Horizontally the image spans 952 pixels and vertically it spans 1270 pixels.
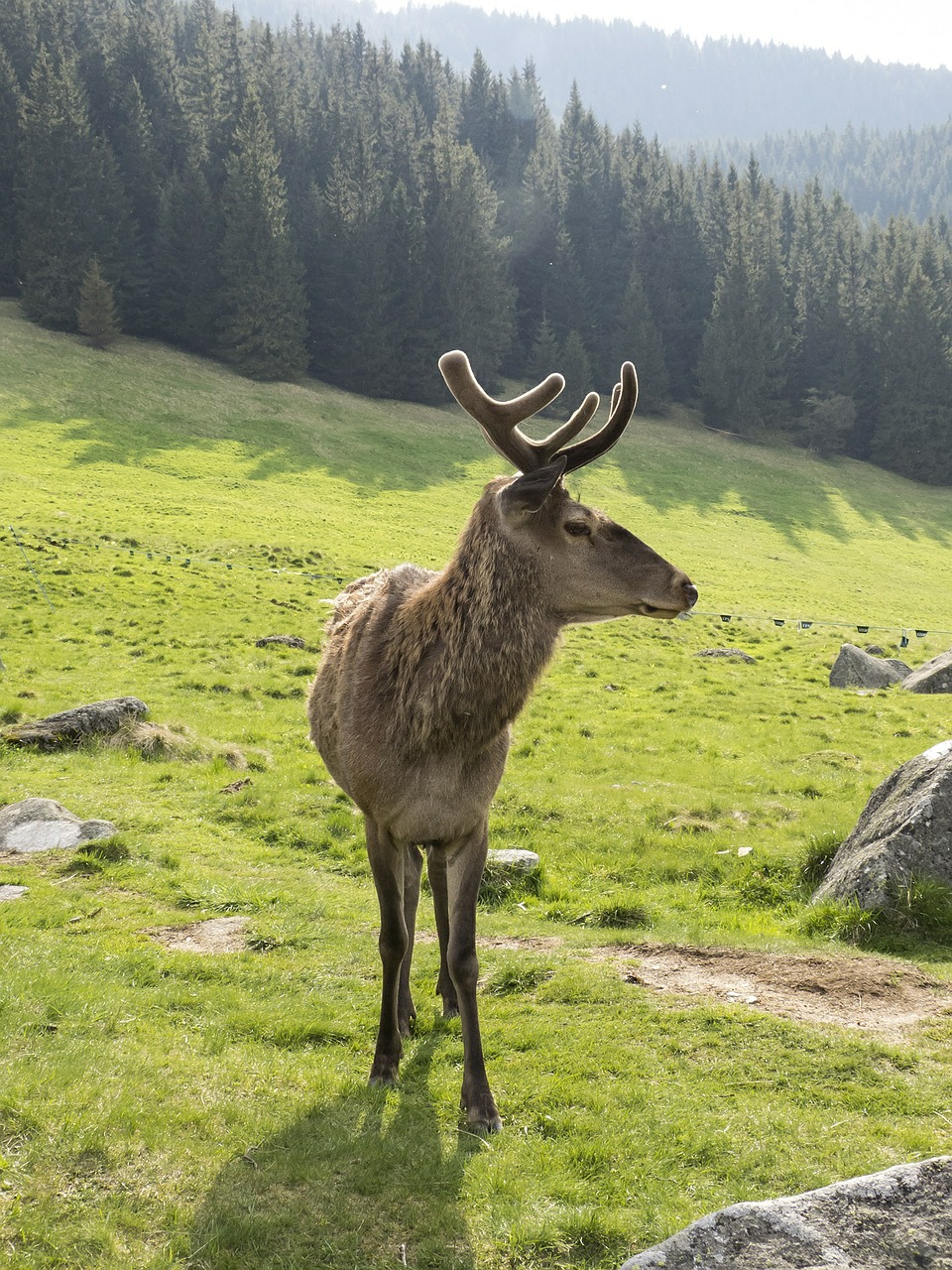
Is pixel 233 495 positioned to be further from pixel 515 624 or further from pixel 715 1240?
pixel 715 1240

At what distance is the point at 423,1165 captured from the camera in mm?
5469

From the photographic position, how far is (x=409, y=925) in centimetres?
786

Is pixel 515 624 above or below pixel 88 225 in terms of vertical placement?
below

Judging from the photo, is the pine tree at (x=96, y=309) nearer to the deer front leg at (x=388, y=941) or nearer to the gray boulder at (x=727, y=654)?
the gray boulder at (x=727, y=654)

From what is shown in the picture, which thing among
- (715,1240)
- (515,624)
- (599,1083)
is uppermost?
(515,624)

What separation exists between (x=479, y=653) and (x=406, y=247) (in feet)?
235

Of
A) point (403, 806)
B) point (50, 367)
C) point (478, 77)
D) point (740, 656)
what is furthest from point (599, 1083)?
point (478, 77)

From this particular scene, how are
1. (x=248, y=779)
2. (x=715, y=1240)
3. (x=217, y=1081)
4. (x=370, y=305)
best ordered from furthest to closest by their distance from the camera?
(x=370, y=305) < (x=248, y=779) < (x=217, y=1081) < (x=715, y=1240)

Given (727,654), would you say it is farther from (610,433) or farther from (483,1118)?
(483,1118)

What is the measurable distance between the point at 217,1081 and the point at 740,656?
22653 mm

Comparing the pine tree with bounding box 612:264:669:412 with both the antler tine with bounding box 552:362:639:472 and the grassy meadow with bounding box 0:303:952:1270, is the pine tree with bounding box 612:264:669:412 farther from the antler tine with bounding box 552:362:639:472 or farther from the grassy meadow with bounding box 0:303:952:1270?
the antler tine with bounding box 552:362:639:472

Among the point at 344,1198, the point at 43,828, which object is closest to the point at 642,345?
the point at 43,828

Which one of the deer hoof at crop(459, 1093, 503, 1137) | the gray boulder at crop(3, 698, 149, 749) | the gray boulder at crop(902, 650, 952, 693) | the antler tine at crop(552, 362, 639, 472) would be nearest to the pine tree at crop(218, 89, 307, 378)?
the gray boulder at crop(902, 650, 952, 693)

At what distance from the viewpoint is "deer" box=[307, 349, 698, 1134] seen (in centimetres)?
632
